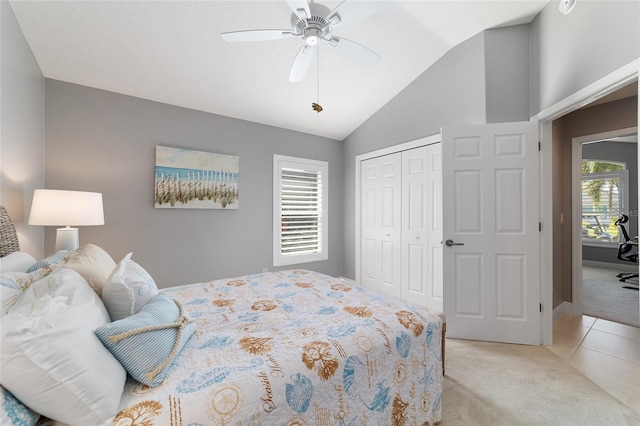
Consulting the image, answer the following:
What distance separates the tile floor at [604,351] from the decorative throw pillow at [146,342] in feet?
8.73

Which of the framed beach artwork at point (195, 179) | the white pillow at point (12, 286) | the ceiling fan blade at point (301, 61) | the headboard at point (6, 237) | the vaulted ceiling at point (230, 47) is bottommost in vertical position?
the white pillow at point (12, 286)

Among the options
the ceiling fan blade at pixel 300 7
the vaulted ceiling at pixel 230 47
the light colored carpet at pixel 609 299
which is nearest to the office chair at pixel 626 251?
the light colored carpet at pixel 609 299

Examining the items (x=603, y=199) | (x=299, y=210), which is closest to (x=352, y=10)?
(x=299, y=210)

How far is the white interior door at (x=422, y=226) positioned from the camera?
3.28 metres

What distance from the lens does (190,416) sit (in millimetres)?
833

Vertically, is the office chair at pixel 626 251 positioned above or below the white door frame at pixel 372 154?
below

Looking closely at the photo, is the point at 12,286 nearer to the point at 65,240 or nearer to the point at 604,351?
the point at 65,240

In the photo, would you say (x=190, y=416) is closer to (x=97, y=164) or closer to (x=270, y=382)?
(x=270, y=382)

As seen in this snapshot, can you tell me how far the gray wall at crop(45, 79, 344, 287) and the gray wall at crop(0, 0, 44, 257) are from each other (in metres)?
0.20

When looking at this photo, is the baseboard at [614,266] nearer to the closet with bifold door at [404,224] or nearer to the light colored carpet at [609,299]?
the light colored carpet at [609,299]

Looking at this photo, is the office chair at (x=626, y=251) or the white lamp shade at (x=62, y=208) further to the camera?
the office chair at (x=626, y=251)

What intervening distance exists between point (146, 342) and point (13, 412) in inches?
13.2

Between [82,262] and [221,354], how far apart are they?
82 cm

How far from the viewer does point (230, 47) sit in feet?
8.68
